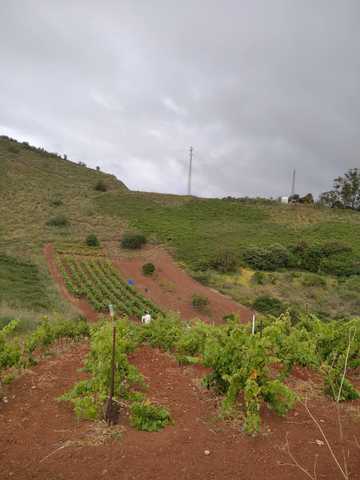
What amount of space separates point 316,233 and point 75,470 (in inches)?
1319

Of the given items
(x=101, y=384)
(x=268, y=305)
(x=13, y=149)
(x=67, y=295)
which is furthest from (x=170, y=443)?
(x=13, y=149)

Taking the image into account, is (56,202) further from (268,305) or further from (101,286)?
(268,305)

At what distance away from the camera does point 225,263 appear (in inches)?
979

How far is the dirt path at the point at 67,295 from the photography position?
16219mm

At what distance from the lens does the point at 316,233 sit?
33.2 meters

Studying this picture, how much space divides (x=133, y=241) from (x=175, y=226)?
694cm

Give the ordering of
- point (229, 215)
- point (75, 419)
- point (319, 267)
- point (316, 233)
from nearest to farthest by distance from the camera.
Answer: point (75, 419)
point (319, 267)
point (316, 233)
point (229, 215)

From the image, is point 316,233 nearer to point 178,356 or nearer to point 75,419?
point 178,356

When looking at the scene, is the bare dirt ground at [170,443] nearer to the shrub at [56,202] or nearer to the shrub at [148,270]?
the shrub at [148,270]

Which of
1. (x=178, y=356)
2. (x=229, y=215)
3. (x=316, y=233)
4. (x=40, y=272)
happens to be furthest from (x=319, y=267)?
(x=178, y=356)

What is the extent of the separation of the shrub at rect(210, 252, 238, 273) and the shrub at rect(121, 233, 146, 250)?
6.45 m

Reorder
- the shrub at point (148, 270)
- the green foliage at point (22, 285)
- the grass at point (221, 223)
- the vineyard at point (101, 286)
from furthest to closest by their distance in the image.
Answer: the grass at point (221, 223)
the shrub at point (148, 270)
the vineyard at point (101, 286)
the green foliage at point (22, 285)

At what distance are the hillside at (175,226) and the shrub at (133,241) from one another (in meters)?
1.87

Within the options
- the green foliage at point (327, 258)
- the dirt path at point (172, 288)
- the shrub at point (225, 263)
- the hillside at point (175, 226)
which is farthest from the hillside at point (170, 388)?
the green foliage at point (327, 258)
